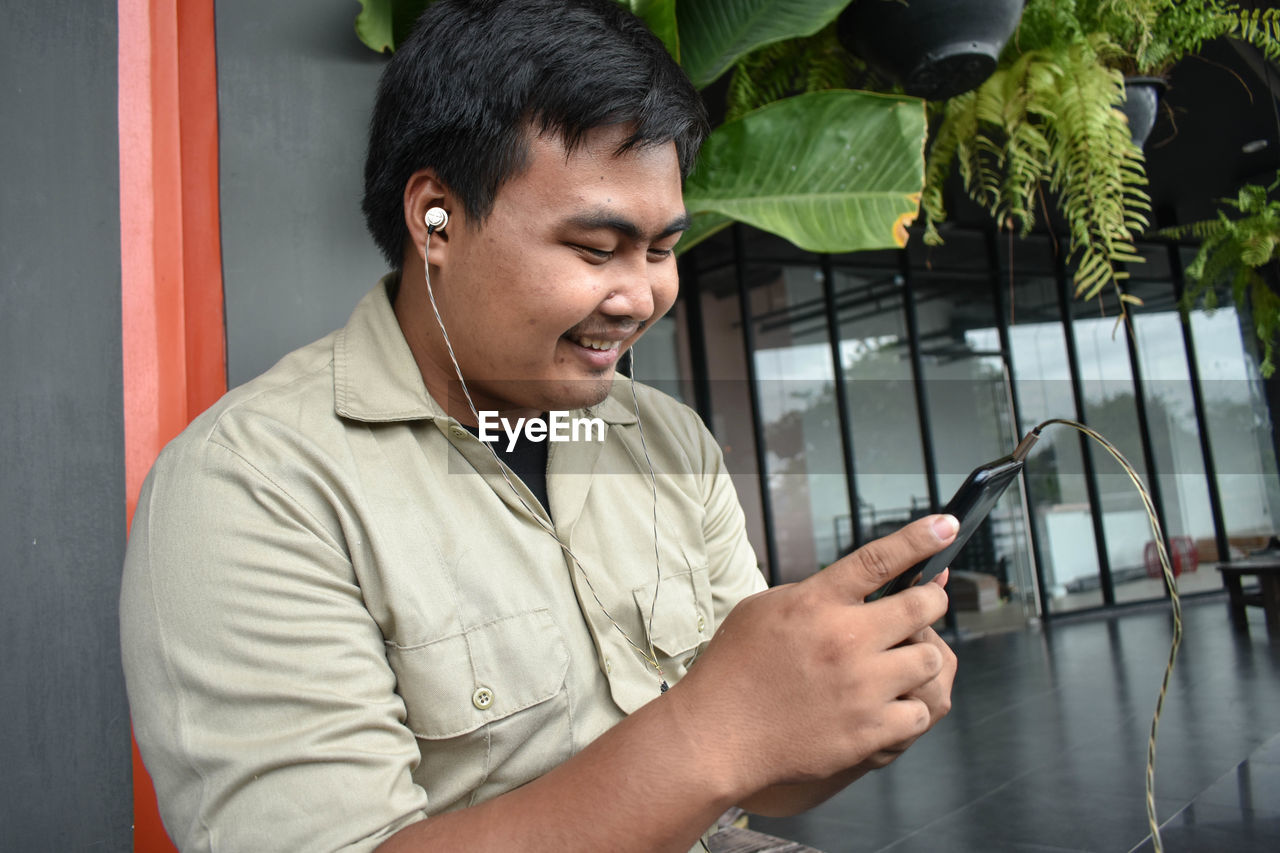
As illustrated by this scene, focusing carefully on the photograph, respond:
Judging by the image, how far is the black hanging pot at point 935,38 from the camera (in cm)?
187

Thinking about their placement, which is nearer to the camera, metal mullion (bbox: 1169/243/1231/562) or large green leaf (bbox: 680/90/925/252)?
large green leaf (bbox: 680/90/925/252)

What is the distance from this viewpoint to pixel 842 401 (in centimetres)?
830

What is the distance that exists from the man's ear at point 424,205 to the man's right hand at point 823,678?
736 mm

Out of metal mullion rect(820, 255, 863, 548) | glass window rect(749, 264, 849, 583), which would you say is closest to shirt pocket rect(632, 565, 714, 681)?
glass window rect(749, 264, 849, 583)

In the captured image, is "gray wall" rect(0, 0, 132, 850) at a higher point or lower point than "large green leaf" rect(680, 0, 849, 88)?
lower

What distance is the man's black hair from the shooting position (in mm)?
1111

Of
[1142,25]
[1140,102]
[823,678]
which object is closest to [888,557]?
[823,678]

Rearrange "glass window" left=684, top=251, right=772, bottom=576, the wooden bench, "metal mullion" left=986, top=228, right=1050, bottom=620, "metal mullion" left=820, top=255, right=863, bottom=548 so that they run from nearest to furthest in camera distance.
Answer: the wooden bench < "glass window" left=684, top=251, right=772, bottom=576 < "metal mullion" left=820, top=255, right=863, bottom=548 < "metal mullion" left=986, top=228, right=1050, bottom=620

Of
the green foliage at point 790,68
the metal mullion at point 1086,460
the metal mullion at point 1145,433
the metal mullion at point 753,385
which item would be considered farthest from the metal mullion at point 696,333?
the green foliage at point 790,68

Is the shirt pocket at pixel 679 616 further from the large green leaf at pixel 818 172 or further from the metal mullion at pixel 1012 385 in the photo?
the metal mullion at pixel 1012 385

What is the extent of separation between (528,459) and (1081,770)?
3440 mm

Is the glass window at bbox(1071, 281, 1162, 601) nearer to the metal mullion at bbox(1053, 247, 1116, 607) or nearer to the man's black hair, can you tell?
the metal mullion at bbox(1053, 247, 1116, 607)

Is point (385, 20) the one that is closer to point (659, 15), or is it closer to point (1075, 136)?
point (659, 15)

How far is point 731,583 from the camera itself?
59.3 inches
